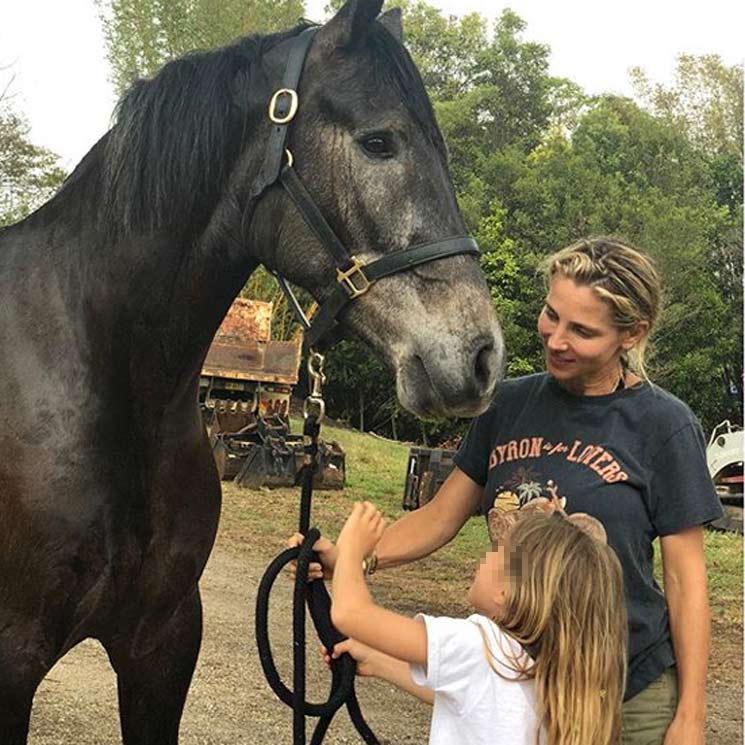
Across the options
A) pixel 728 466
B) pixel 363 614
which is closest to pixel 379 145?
pixel 363 614

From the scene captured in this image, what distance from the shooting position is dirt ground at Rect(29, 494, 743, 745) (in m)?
4.01

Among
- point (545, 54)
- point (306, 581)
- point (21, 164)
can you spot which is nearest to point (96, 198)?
point (306, 581)

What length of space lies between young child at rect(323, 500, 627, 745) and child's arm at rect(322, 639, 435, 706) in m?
0.15

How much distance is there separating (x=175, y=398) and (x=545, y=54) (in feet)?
102

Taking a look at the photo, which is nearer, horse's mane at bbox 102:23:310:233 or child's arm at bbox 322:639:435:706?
child's arm at bbox 322:639:435:706

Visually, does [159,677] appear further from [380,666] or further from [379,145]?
[379,145]

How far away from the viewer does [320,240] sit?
6.67ft

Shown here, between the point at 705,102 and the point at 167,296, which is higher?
the point at 705,102

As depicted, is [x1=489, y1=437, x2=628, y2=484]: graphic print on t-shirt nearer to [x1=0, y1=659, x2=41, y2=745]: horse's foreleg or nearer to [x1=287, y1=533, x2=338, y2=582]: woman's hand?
[x1=287, y1=533, x2=338, y2=582]: woman's hand

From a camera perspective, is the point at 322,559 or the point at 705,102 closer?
the point at 322,559

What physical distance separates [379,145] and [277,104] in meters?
0.27

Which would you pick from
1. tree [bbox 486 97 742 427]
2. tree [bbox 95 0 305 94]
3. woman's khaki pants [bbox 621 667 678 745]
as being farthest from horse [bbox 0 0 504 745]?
tree [bbox 95 0 305 94]

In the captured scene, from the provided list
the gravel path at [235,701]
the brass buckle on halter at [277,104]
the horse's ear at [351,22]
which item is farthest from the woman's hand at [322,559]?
the gravel path at [235,701]

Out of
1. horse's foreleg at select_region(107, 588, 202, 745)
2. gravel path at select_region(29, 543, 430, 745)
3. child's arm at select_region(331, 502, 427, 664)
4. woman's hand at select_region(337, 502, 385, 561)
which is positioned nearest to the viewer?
child's arm at select_region(331, 502, 427, 664)
